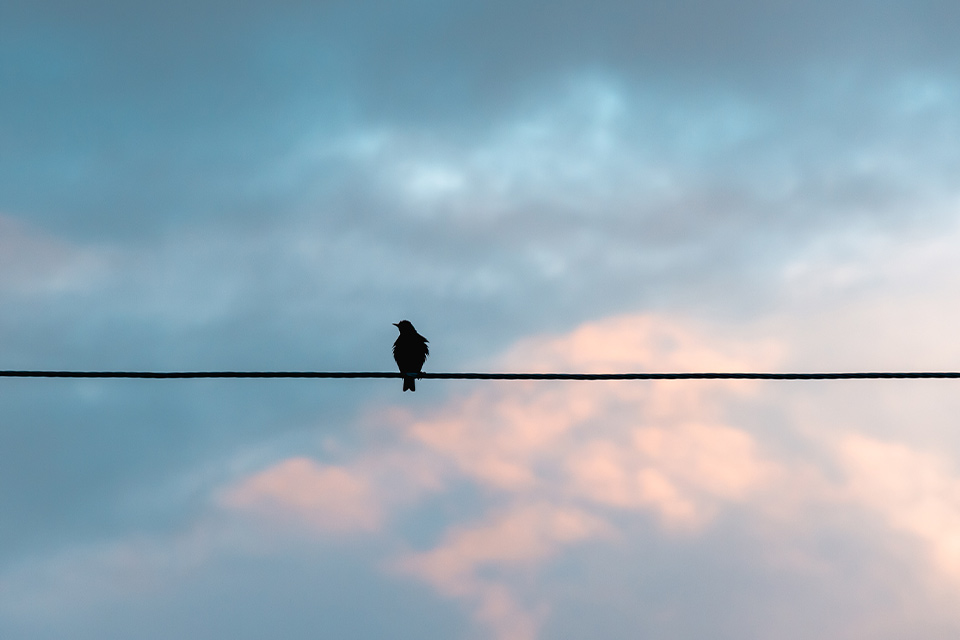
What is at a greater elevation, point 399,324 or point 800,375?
point 399,324

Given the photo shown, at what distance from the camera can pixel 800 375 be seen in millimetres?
8672

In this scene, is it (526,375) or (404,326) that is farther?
(404,326)

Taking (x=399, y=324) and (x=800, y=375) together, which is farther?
(x=399, y=324)

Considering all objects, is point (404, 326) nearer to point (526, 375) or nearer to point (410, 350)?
point (410, 350)

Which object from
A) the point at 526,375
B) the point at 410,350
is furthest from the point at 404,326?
the point at 526,375

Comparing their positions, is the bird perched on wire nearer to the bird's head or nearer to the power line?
the bird's head

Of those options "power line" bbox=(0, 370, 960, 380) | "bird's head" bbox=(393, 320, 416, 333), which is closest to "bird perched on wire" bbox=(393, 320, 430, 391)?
"bird's head" bbox=(393, 320, 416, 333)

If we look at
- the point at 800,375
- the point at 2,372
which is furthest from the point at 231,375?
the point at 800,375

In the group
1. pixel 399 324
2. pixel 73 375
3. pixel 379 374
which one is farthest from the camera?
pixel 399 324

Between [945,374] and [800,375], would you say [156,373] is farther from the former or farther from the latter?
[945,374]

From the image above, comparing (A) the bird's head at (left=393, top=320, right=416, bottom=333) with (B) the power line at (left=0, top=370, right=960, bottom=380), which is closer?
(B) the power line at (left=0, top=370, right=960, bottom=380)

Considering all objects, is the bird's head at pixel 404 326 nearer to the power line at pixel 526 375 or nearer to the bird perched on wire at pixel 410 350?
the bird perched on wire at pixel 410 350

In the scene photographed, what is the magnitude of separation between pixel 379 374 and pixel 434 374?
1.47ft

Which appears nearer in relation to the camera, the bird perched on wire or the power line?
the power line
